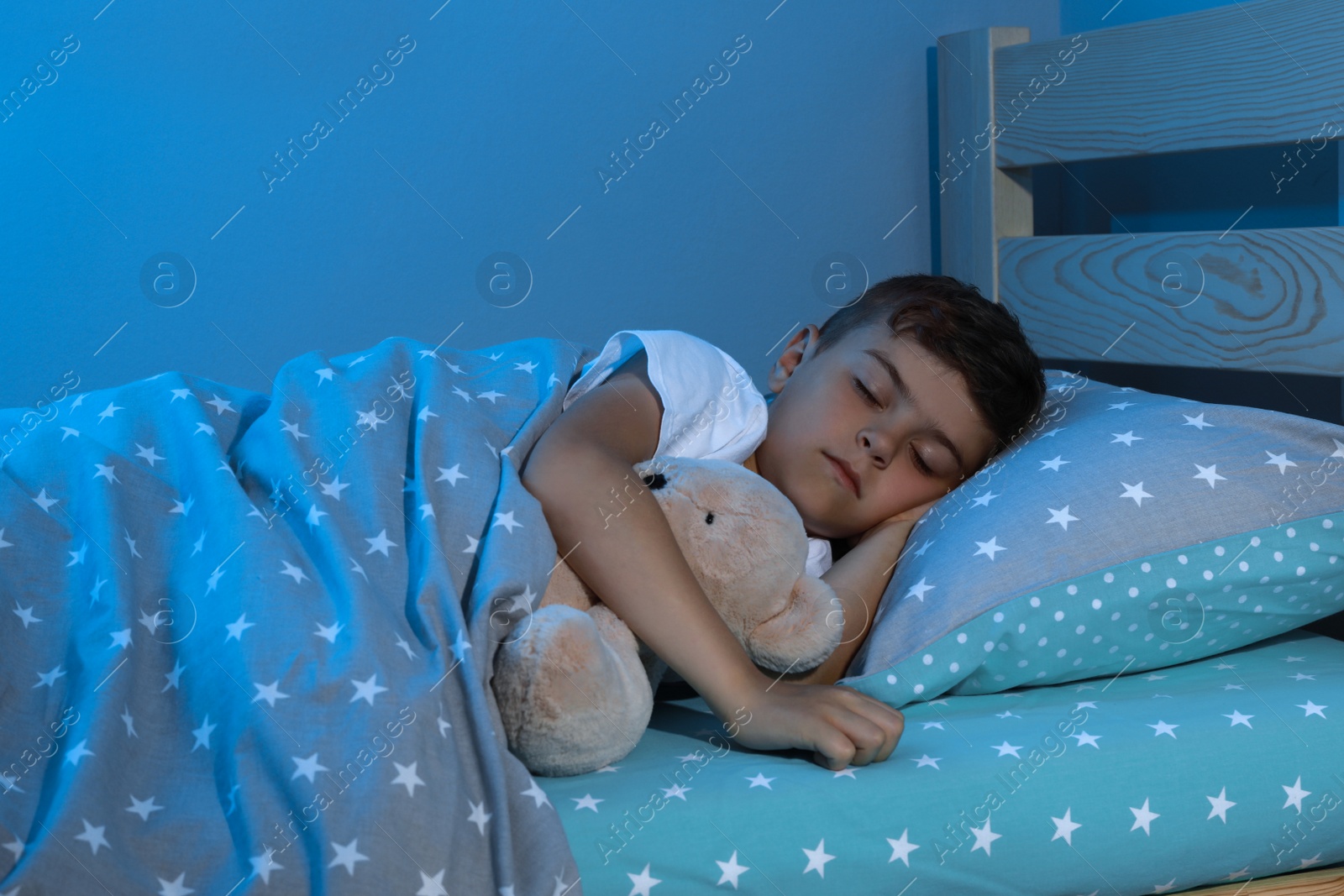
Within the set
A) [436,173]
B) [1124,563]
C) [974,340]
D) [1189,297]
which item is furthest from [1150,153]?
[436,173]

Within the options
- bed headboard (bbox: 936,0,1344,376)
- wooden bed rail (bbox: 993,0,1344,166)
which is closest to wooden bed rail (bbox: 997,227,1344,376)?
bed headboard (bbox: 936,0,1344,376)

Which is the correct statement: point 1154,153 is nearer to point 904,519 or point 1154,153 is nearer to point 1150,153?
point 1150,153

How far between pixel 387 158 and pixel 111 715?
1062mm

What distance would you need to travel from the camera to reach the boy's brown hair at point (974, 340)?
1.16m

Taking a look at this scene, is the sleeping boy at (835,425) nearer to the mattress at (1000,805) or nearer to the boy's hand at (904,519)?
the boy's hand at (904,519)

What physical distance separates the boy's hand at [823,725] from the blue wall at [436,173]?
3.17 ft

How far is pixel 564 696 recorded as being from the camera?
30.7 inches

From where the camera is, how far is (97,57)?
4.88ft

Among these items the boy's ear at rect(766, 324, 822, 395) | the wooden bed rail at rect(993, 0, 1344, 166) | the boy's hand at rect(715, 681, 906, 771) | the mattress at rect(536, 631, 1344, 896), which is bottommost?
the mattress at rect(536, 631, 1344, 896)

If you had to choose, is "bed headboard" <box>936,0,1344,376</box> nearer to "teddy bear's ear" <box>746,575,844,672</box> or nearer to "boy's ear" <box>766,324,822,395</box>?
"boy's ear" <box>766,324,822,395</box>

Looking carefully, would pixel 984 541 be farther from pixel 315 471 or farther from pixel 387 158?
pixel 387 158

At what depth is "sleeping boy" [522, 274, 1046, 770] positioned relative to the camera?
0.96 m

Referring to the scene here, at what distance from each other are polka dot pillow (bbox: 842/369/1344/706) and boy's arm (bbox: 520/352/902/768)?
0.46 feet

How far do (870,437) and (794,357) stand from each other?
9.0 inches
